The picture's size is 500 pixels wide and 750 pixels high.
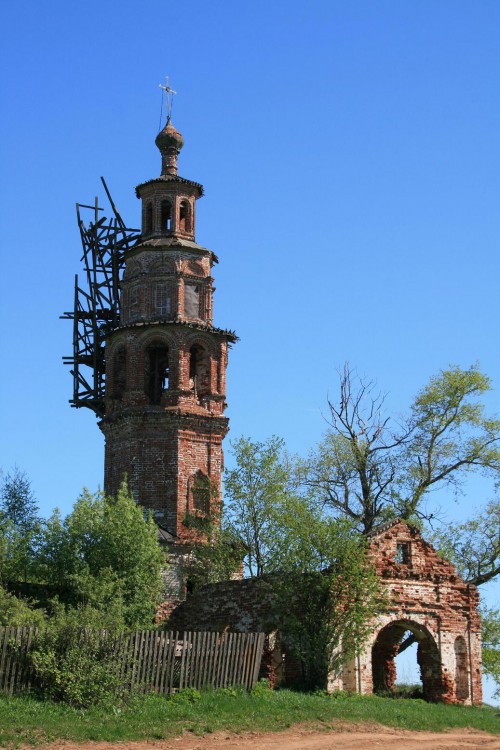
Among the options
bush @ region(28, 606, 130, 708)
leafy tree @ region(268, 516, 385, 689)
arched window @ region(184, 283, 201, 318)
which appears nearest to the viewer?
bush @ region(28, 606, 130, 708)

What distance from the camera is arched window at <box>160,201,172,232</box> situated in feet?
137

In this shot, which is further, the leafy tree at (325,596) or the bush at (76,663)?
the leafy tree at (325,596)

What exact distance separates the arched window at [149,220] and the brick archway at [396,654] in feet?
56.3

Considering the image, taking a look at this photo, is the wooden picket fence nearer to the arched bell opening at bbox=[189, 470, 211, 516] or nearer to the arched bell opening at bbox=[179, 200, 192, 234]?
the arched bell opening at bbox=[189, 470, 211, 516]

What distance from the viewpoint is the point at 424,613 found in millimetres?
30391

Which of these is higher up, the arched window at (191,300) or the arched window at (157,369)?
the arched window at (191,300)

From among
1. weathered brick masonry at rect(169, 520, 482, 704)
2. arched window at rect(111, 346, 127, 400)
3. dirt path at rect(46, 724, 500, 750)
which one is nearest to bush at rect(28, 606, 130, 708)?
dirt path at rect(46, 724, 500, 750)

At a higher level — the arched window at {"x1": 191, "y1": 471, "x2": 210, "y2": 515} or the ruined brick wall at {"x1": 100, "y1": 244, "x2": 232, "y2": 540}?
the ruined brick wall at {"x1": 100, "y1": 244, "x2": 232, "y2": 540}

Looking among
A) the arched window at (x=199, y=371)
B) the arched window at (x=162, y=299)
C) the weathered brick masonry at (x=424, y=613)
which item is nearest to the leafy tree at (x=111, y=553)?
the weathered brick masonry at (x=424, y=613)

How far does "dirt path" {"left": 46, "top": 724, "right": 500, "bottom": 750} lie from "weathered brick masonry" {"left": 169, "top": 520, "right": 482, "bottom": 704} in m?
5.08

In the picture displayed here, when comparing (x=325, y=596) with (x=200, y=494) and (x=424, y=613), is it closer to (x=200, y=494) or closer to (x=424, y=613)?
(x=424, y=613)

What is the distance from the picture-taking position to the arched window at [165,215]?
41.7 metres

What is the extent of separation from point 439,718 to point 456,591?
5.70 metres

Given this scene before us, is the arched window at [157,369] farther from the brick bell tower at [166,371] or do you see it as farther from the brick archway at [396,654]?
the brick archway at [396,654]
